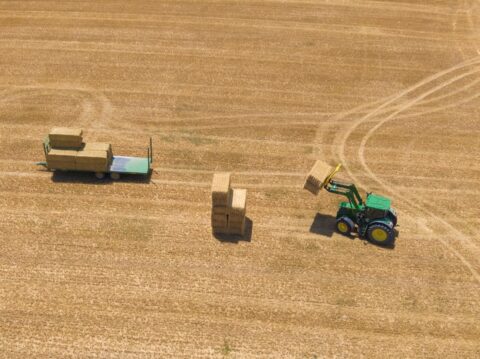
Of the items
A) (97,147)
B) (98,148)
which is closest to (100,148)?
(98,148)

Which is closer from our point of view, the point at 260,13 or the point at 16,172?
the point at 16,172

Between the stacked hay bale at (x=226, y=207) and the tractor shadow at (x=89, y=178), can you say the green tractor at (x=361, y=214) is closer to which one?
the stacked hay bale at (x=226, y=207)

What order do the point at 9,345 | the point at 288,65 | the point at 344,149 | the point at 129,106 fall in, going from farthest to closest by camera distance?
1. the point at 288,65
2. the point at 129,106
3. the point at 344,149
4. the point at 9,345

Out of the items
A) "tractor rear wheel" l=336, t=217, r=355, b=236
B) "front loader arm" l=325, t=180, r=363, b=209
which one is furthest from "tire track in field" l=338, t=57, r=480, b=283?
"tractor rear wheel" l=336, t=217, r=355, b=236

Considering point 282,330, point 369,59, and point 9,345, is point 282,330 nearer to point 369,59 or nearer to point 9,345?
point 9,345

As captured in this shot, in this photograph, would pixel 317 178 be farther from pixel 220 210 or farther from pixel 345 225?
pixel 220 210

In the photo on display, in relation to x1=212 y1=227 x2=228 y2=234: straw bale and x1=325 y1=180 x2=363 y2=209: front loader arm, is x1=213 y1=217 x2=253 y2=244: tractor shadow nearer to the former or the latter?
x1=212 y1=227 x2=228 y2=234: straw bale

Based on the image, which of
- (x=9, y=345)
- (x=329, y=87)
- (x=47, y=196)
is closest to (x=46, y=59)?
(x=47, y=196)
